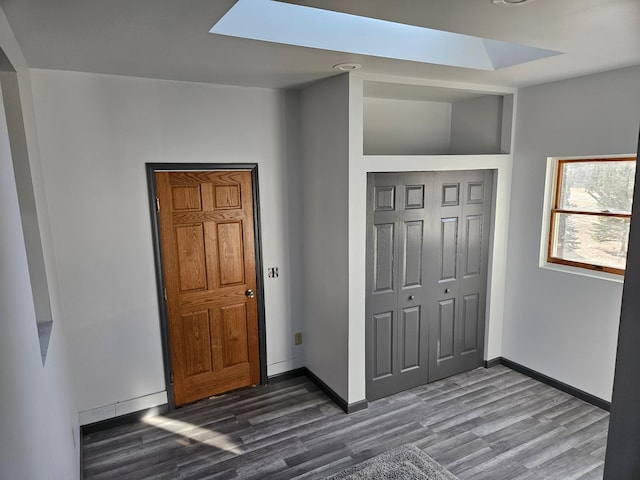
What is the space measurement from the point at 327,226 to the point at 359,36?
1.45 m

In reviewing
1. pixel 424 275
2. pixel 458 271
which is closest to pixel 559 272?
pixel 458 271

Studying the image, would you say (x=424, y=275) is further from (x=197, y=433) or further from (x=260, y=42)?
(x=260, y=42)

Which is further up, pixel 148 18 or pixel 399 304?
pixel 148 18

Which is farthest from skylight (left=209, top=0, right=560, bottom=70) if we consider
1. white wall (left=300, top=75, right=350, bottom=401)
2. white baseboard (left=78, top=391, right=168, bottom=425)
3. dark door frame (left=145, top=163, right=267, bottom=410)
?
white baseboard (left=78, top=391, right=168, bottom=425)

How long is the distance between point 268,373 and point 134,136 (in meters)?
2.30

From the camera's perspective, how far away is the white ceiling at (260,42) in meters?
1.71

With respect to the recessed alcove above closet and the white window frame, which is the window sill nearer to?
the white window frame

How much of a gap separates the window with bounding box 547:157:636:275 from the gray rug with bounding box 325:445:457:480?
200cm

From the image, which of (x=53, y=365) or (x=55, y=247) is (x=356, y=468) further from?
(x=55, y=247)

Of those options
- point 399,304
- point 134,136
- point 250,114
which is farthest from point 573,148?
point 134,136

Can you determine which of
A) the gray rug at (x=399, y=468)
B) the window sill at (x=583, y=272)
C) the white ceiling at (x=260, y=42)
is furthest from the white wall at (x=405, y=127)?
the gray rug at (x=399, y=468)

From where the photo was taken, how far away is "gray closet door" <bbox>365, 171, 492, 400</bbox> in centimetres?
336

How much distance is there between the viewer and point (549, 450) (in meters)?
2.89

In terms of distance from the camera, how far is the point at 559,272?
3.52 meters
